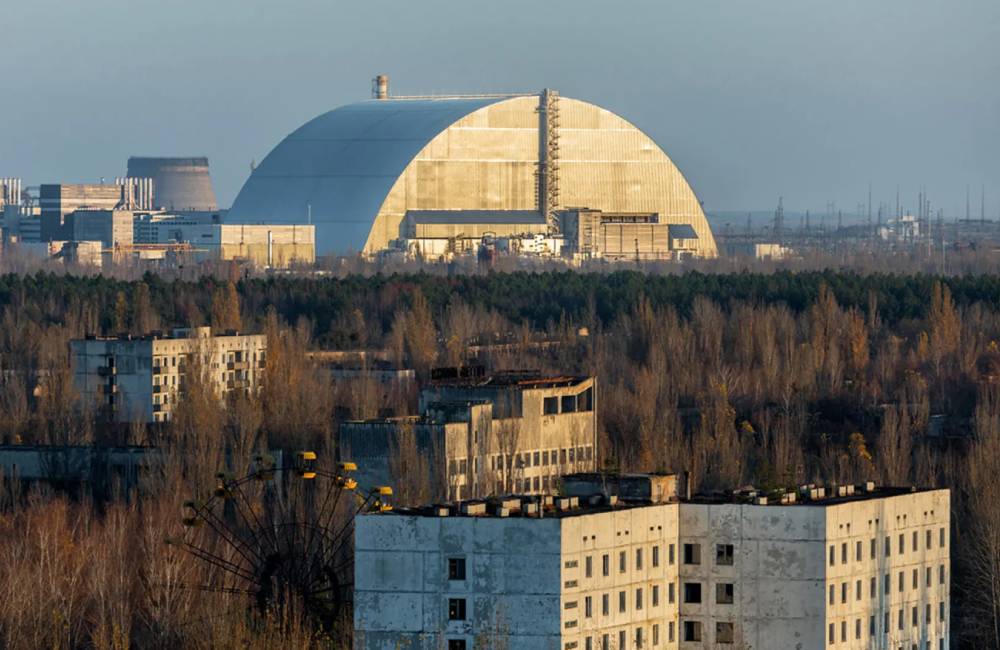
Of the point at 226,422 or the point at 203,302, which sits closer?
the point at 226,422

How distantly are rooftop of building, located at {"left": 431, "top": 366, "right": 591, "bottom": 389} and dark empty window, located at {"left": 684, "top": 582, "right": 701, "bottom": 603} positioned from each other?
1216 centimetres

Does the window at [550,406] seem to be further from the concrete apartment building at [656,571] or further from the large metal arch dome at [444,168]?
the large metal arch dome at [444,168]

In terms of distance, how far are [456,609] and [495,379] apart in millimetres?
16261

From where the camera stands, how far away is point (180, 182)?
142m

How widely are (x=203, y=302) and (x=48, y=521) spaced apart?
30.5 m

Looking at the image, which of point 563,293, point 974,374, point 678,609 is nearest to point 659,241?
point 563,293

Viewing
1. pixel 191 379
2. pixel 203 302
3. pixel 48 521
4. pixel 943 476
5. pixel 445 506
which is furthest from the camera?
pixel 203 302

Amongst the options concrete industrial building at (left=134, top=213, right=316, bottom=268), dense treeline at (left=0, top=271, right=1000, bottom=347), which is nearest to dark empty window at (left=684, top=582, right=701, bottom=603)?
dense treeline at (left=0, top=271, right=1000, bottom=347)

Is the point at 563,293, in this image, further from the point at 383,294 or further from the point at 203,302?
the point at 203,302

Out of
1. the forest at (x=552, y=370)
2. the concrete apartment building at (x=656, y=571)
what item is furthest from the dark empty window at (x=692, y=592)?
the forest at (x=552, y=370)

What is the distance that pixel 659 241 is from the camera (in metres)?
85.3

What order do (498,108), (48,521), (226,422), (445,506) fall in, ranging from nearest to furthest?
1. (445,506)
2. (48,521)
3. (226,422)
4. (498,108)

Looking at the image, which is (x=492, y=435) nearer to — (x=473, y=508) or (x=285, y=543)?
(x=285, y=543)

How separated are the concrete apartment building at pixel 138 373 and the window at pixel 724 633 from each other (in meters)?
22.2
